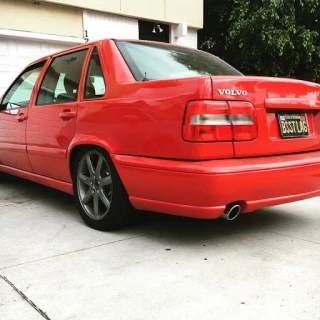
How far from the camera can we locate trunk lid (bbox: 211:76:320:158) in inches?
105

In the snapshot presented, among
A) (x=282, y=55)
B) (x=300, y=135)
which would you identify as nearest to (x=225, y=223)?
(x=300, y=135)

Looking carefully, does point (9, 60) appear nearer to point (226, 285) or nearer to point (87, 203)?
point (87, 203)

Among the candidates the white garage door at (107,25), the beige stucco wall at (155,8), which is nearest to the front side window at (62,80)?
the beige stucco wall at (155,8)

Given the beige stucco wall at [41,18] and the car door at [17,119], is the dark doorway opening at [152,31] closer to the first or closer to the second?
the beige stucco wall at [41,18]

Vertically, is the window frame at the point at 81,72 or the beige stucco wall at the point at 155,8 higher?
the beige stucco wall at the point at 155,8

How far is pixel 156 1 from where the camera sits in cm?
1097

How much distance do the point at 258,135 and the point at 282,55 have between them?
1088cm

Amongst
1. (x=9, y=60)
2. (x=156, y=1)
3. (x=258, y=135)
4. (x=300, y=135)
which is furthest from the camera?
(x=156, y=1)

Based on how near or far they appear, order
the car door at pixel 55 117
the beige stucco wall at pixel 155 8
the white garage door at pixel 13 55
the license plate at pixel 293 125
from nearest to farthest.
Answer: the license plate at pixel 293 125
the car door at pixel 55 117
the white garage door at pixel 13 55
the beige stucco wall at pixel 155 8

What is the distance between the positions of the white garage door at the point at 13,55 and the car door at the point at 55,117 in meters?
5.30

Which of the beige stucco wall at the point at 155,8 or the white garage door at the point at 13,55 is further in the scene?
the beige stucco wall at the point at 155,8

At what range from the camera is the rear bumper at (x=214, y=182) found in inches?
101

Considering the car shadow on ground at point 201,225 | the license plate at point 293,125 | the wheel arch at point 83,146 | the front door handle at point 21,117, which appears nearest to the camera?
the license plate at point 293,125

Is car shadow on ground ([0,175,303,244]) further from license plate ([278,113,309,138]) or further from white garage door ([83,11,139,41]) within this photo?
white garage door ([83,11,139,41])
